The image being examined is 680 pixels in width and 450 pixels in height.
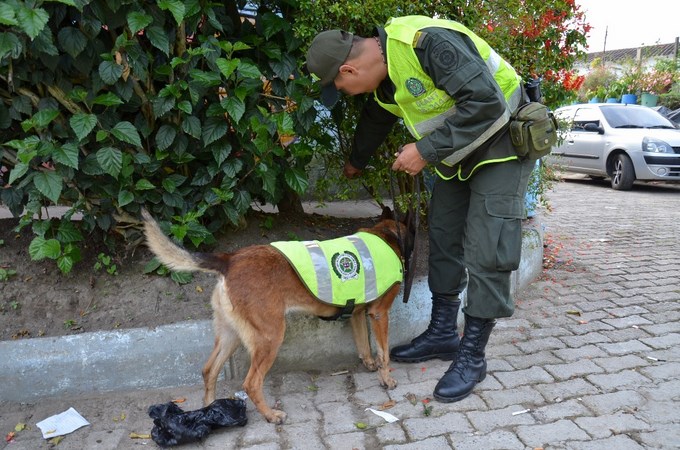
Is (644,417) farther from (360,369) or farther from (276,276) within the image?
(276,276)

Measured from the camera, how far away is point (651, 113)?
12625mm

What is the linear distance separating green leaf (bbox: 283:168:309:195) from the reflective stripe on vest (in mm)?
1093

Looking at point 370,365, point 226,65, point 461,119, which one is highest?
point 226,65

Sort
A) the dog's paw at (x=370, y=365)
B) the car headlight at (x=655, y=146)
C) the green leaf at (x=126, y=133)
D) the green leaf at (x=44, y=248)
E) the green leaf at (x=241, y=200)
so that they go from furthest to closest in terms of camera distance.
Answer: the car headlight at (x=655, y=146)
the green leaf at (x=241, y=200)
the dog's paw at (x=370, y=365)
the green leaf at (x=44, y=248)
the green leaf at (x=126, y=133)

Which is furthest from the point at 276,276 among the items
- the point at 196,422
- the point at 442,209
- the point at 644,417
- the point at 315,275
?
the point at 644,417

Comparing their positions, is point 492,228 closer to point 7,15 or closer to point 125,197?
point 125,197

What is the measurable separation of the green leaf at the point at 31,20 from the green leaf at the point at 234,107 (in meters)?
1.08

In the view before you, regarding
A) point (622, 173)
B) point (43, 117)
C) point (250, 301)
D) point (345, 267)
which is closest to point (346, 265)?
point (345, 267)

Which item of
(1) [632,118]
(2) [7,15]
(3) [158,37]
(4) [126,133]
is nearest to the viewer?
(2) [7,15]

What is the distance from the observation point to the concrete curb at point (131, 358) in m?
3.26

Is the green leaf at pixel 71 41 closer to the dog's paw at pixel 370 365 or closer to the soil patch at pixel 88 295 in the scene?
the soil patch at pixel 88 295

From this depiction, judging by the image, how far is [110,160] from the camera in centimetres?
342

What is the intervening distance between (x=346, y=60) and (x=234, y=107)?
2.82 ft

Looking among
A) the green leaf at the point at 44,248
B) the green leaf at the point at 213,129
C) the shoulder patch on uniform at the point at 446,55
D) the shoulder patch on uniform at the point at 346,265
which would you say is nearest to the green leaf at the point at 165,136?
the green leaf at the point at 213,129
